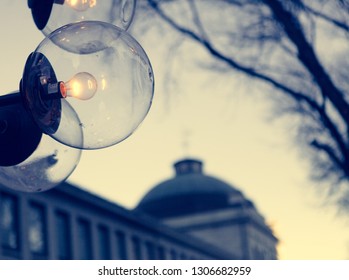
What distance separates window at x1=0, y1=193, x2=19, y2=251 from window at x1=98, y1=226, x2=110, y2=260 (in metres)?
8.96

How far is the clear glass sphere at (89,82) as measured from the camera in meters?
2.90

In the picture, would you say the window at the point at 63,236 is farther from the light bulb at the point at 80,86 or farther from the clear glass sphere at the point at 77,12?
the light bulb at the point at 80,86

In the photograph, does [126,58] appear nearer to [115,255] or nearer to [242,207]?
[115,255]

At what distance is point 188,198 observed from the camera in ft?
Answer: 230

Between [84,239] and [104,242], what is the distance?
2588 millimetres

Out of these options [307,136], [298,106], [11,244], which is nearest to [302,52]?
[298,106]

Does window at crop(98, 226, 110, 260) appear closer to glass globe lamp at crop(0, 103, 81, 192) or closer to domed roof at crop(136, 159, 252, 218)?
domed roof at crop(136, 159, 252, 218)

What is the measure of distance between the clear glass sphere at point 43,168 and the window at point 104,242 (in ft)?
111

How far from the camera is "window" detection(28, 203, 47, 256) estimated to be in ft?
97.2

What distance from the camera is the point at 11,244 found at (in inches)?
1086

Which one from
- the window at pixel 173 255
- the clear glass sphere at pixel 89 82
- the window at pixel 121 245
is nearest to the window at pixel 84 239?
the window at pixel 121 245

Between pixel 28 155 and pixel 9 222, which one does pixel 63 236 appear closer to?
pixel 9 222

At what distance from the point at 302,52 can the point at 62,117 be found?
18.8 ft

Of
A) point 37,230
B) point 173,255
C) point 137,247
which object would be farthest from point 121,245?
point 37,230
